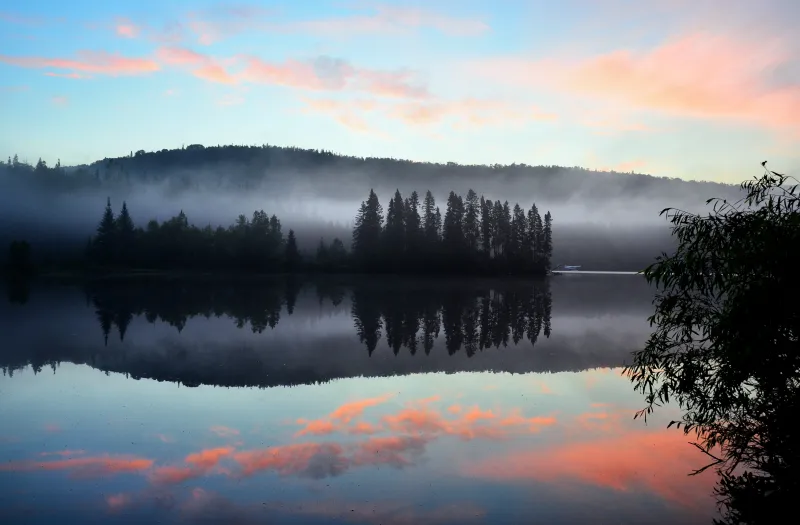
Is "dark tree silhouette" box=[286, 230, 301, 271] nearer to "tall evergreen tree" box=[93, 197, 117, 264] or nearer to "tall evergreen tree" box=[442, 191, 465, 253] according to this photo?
"tall evergreen tree" box=[442, 191, 465, 253]

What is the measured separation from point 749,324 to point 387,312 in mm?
45889

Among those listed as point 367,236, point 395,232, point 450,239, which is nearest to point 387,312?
point 395,232

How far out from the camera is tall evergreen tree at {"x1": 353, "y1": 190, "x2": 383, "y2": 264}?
5128 inches

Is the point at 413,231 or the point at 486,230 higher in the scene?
the point at 486,230

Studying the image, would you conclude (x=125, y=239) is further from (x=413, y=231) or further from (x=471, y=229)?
(x=471, y=229)

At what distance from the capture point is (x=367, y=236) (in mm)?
131500

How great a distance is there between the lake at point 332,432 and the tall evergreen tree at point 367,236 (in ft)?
289

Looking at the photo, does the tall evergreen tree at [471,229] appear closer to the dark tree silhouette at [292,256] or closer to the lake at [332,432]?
the dark tree silhouette at [292,256]

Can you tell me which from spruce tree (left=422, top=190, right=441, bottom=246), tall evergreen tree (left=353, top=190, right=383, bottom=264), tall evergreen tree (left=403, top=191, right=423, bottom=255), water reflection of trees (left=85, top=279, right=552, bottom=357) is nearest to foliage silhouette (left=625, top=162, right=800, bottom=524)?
water reflection of trees (left=85, top=279, right=552, bottom=357)

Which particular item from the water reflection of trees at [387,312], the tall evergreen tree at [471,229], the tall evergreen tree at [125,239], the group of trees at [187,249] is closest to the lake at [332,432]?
the water reflection of trees at [387,312]

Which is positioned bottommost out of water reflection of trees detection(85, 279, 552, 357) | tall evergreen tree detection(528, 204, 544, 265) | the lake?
water reflection of trees detection(85, 279, 552, 357)

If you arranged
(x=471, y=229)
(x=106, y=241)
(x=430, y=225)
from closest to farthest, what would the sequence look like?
(x=106, y=241) → (x=430, y=225) → (x=471, y=229)

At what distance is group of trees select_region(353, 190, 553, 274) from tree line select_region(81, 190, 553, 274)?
208 mm

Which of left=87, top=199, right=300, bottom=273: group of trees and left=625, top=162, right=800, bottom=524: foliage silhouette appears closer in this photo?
left=625, top=162, right=800, bottom=524: foliage silhouette
